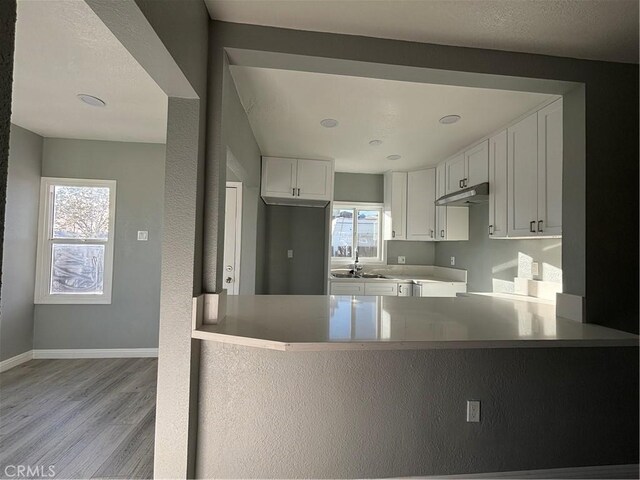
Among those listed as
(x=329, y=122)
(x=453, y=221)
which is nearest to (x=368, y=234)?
(x=453, y=221)

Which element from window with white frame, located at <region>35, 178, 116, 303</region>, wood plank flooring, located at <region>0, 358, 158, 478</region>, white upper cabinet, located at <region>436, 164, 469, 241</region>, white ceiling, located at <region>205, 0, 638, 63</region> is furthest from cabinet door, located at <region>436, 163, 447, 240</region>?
window with white frame, located at <region>35, 178, 116, 303</region>

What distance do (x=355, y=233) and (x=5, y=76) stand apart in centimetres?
433

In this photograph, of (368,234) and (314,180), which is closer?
(314,180)

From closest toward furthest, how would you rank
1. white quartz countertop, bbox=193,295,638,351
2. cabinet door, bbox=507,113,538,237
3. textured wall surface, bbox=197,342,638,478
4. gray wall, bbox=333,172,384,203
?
white quartz countertop, bbox=193,295,638,351
textured wall surface, bbox=197,342,638,478
cabinet door, bbox=507,113,538,237
gray wall, bbox=333,172,384,203

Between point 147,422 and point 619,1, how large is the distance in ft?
11.5

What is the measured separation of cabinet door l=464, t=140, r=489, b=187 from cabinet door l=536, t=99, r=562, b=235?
2.13ft

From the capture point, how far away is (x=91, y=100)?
8.13 ft

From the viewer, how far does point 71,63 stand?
1.97 m

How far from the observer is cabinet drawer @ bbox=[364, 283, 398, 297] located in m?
3.87

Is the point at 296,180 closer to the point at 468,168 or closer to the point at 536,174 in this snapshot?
the point at 468,168

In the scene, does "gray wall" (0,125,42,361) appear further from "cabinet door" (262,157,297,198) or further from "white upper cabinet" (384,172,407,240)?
"white upper cabinet" (384,172,407,240)

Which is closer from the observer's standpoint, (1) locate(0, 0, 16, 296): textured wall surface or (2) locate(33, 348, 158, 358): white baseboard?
(1) locate(0, 0, 16, 296): textured wall surface

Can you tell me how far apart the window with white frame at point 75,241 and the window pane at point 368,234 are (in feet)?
→ 10.4

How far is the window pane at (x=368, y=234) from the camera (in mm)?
4715
